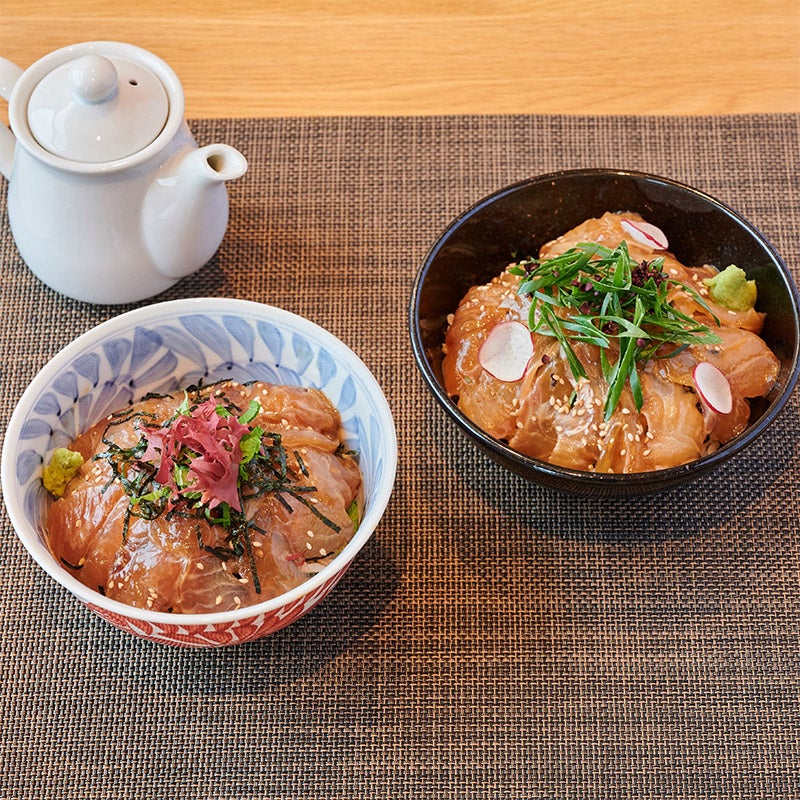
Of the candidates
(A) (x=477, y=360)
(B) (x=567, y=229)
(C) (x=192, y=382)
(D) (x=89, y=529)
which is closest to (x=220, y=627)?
(D) (x=89, y=529)

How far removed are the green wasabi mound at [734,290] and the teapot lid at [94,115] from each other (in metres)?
1.03

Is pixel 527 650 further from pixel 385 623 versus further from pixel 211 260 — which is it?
pixel 211 260

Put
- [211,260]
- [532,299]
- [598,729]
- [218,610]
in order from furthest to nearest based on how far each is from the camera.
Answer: [211,260], [532,299], [598,729], [218,610]

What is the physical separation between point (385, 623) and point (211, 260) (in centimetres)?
85

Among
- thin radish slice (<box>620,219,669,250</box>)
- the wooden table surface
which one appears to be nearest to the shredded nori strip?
thin radish slice (<box>620,219,669,250</box>)

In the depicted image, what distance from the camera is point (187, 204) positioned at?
5.84 feet

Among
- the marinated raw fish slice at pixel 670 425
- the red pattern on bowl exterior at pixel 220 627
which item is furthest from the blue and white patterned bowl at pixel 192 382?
the marinated raw fish slice at pixel 670 425

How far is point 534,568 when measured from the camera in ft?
5.79

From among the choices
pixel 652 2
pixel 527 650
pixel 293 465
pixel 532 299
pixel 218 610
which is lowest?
pixel 527 650

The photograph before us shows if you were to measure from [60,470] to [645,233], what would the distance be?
1115mm

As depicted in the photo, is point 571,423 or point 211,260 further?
point 211,260

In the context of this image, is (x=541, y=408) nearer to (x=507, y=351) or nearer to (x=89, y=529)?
(x=507, y=351)

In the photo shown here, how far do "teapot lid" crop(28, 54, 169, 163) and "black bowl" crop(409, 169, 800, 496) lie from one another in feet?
1.78

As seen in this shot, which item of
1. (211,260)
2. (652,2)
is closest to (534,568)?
(211,260)
